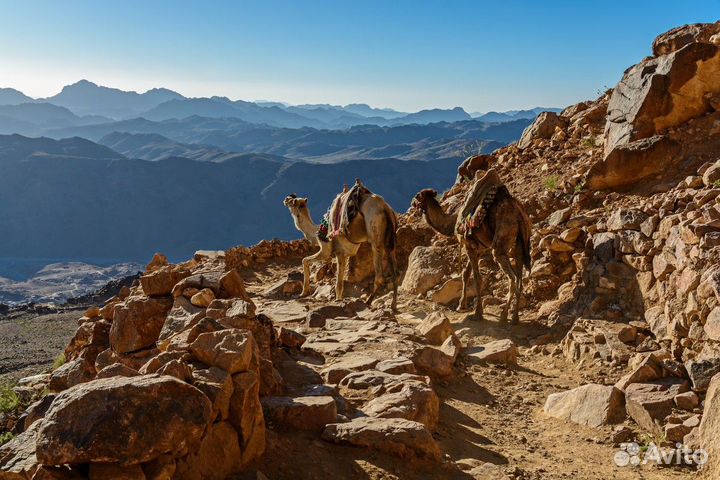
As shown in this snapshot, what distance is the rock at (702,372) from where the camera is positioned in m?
5.10

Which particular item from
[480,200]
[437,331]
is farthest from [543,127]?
[437,331]

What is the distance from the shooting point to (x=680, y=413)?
4930 mm

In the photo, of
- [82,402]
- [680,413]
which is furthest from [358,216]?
[82,402]

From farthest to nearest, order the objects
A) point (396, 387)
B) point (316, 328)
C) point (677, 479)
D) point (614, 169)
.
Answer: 1. point (614, 169)
2. point (316, 328)
3. point (396, 387)
4. point (677, 479)

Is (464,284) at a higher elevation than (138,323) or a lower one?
lower

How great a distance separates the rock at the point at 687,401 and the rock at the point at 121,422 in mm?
3968

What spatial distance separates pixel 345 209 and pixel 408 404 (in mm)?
5568

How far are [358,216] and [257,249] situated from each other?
5984 millimetres

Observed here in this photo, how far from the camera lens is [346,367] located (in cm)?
596

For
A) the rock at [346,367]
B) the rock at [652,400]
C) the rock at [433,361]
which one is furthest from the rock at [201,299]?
the rock at [652,400]

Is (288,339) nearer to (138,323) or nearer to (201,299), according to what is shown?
(201,299)

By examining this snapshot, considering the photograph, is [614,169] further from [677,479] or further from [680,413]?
[677,479]

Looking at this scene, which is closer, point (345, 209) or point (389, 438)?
point (389, 438)

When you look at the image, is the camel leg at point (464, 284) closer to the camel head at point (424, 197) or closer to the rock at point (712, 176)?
the camel head at point (424, 197)
